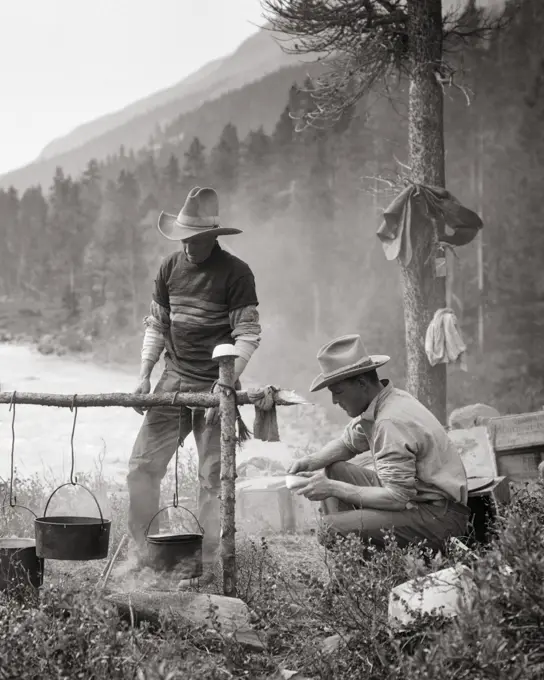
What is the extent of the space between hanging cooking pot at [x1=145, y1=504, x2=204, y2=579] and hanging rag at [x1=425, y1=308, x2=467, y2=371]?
427cm

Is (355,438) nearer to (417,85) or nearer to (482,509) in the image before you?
(482,509)

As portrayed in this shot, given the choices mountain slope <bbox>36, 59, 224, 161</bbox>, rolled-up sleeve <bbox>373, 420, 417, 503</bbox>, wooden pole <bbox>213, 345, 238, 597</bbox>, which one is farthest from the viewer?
mountain slope <bbox>36, 59, 224, 161</bbox>

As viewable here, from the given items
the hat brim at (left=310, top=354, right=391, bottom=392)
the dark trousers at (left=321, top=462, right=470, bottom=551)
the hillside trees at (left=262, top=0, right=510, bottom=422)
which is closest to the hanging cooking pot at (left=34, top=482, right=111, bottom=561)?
the dark trousers at (left=321, top=462, right=470, bottom=551)

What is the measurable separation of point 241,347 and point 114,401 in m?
0.80

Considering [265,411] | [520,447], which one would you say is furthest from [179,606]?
[520,447]

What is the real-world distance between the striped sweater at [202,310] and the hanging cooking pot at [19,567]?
4.52 ft

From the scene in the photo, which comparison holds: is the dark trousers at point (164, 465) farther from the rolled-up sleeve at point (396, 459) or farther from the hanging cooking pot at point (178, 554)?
the rolled-up sleeve at point (396, 459)

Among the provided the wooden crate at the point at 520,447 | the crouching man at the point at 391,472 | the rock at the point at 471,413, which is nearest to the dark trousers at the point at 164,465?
the crouching man at the point at 391,472

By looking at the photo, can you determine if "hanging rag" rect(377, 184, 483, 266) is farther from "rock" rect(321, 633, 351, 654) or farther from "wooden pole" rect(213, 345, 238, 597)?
"rock" rect(321, 633, 351, 654)

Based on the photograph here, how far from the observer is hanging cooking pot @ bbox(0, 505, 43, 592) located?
396 cm

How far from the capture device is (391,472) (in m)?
3.87

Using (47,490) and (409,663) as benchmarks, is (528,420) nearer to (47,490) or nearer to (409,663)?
(409,663)

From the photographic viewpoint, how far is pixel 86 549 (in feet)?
13.1

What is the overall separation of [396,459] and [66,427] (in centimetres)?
694
